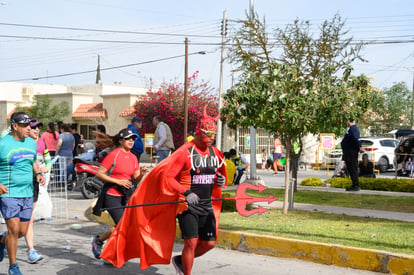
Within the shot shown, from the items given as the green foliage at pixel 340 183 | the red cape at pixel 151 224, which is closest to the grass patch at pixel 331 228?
the red cape at pixel 151 224

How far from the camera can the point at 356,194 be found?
14406 millimetres

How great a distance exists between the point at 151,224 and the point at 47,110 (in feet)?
135

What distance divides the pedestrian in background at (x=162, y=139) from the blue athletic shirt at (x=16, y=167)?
21.0ft

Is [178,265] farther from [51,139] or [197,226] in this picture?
[51,139]

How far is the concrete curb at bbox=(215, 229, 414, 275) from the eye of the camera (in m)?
6.63

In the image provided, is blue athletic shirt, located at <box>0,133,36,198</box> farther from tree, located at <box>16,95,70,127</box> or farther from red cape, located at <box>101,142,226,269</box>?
tree, located at <box>16,95,70,127</box>

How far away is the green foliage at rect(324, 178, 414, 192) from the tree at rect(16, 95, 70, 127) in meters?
32.2

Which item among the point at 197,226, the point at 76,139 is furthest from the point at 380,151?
the point at 197,226

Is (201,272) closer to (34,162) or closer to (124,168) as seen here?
(124,168)

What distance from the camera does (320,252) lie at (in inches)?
287

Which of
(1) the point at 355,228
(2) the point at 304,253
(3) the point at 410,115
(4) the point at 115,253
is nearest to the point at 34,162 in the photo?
(4) the point at 115,253

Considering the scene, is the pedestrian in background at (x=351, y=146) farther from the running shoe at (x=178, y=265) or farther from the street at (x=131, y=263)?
the running shoe at (x=178, y=265)

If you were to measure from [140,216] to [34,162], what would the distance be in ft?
4.98

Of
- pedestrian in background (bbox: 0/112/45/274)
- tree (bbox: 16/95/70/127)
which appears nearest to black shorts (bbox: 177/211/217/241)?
pedestrian in background (bbox: 0/112/45/274)
